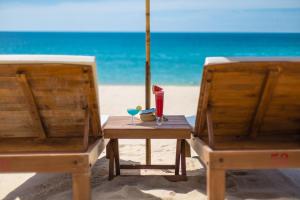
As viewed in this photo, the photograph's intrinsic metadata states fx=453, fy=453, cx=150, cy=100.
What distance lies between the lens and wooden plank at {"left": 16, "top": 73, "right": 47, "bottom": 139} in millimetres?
3080

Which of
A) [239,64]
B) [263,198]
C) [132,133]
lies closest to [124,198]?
[132,133]

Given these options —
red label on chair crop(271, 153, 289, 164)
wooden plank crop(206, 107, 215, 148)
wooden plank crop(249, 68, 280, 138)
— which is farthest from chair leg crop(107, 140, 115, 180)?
red label on chair crop(271, 153, 289, 164)

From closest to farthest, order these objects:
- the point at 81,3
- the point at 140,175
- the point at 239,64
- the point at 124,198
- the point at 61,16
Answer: the point at 239,64 < the point at 124,198 < the point at 140,175 < the point at 81,3 < the point at 61,16

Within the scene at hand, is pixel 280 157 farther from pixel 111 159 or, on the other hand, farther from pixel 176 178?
pixel 111 159

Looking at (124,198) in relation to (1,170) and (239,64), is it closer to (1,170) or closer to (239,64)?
(1,170)

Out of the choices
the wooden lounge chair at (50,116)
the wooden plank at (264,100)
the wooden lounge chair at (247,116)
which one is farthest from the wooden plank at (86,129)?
the wooden plank at (264,100)

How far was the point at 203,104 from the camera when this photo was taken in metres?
3.26

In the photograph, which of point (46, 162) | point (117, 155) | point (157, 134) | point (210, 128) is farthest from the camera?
point (117, 155)

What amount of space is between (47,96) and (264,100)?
1.56 meters

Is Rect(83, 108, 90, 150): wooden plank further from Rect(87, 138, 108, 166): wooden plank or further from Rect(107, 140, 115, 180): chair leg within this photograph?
Rect(107, 140, 115, 180): chair leg

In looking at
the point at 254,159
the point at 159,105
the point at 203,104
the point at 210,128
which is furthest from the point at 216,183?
the point at 159,105

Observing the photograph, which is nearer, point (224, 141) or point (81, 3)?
point (224, 141)

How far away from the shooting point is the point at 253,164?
9.92ft

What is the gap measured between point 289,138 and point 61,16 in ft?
215
